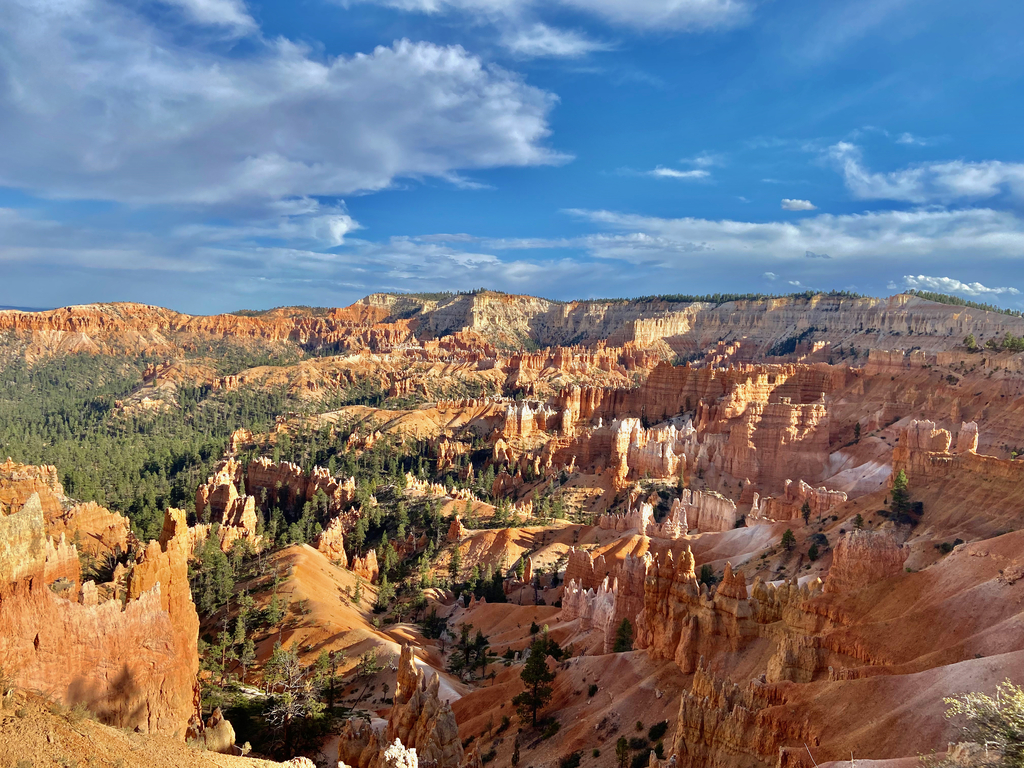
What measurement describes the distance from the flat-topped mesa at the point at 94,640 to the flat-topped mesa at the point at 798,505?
4429cm

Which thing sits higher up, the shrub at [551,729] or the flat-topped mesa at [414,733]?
the flat-topped mesa at [414,733]

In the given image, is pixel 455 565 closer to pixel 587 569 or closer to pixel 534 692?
pixel 587 569

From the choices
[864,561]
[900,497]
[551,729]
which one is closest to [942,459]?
[900,497]

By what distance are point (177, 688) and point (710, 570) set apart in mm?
35464

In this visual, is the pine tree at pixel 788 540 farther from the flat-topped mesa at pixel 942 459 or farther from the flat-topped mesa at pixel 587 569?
the flat-topped mesa at pixel 587 569

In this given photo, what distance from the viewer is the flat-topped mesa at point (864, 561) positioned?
29750 mm

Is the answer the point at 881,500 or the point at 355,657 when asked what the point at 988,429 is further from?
the point at 355,657

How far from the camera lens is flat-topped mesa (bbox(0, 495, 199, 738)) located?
2045 centimetres

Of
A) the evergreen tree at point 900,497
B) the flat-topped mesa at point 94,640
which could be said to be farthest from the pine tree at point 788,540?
the flat-topped mesa at point 94,640

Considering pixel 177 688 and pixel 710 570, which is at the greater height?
pixel 177 688

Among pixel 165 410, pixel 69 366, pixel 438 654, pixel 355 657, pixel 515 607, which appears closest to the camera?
pixel 355 657

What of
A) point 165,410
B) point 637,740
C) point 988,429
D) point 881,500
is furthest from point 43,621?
point 165,410

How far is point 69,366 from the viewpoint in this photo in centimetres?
19738

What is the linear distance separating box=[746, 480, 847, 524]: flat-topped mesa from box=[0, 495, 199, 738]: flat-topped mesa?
4429 cm
